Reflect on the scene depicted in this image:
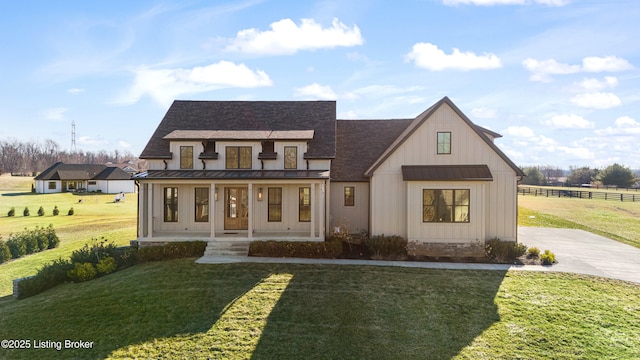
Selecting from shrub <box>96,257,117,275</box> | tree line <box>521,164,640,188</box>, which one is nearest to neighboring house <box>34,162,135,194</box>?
shrub <box>96,257,117,275</box>

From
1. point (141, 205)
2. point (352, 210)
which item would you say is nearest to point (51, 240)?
point (141, 205)

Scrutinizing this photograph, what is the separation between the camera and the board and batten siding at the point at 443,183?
563 inches

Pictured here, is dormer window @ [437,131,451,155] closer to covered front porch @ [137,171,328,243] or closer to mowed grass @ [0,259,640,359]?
mowed grass @ [0,259,640,359]

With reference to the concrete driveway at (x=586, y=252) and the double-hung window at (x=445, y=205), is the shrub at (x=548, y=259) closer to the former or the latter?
the concrete driveway at (x=586, y=252)

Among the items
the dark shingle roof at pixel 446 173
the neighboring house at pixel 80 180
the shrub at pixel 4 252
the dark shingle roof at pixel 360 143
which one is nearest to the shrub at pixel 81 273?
the shrub at pixel 4 252

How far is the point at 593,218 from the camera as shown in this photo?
24328 mm

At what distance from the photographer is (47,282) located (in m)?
11.9

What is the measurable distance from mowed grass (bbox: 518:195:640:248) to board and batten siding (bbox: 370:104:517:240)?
349 inches

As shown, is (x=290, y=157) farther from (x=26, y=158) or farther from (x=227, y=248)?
(x=26, y=158)

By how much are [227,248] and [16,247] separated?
13.5 meters

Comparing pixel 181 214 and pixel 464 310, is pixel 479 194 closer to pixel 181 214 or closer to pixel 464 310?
pixel 464 310

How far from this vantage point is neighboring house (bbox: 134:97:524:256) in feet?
45.9

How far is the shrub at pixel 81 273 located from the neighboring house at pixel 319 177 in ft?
8.18

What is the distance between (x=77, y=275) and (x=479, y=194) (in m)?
16.9
